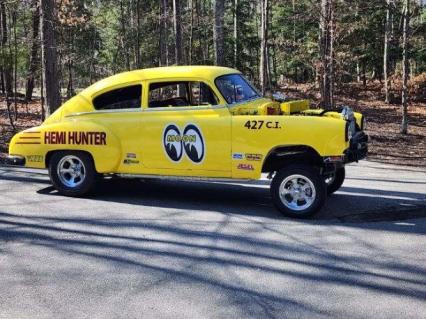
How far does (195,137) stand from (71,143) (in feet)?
6.65

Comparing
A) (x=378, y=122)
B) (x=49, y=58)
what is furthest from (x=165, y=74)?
(x=378, y=122)

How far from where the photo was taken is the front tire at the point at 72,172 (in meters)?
8.09

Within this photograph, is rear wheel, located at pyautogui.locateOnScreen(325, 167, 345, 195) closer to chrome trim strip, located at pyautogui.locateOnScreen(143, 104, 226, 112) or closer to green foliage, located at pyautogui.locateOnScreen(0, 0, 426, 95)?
chrome trim strip, located at pyautogui.locateOnScreen(143, 104, 226, 112)

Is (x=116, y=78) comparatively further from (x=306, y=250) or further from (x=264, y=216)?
(x=306, y=250)

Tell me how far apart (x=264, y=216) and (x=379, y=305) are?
293 centimetres

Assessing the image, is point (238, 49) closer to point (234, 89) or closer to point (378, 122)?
point (378, 122)

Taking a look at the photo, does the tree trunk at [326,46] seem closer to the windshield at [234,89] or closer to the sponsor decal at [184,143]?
the windshield at [234,89]

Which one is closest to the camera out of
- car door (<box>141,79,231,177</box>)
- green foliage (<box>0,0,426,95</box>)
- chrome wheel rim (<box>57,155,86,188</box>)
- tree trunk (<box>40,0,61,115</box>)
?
car door (<box>141,79,231,177</box>)

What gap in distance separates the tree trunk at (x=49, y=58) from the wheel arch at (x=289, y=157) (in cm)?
885

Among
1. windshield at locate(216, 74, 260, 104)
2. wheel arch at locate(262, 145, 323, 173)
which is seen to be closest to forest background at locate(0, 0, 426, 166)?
windshield at locate(216, 74, 260, 104)

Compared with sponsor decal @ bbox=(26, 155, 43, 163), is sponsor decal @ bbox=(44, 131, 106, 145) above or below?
above

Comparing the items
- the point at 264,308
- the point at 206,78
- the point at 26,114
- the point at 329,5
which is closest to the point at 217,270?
the point at 264,308

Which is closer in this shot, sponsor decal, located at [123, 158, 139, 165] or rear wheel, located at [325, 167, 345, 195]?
sponsor decal, located at [123, 158, 139, 165]

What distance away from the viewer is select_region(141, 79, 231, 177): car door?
7.29 meters
